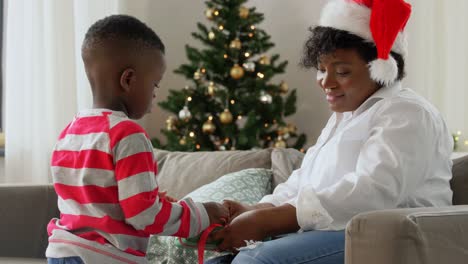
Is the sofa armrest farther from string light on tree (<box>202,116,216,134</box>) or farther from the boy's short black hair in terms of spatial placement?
string light on tree (<box>202,116,216,134</box>)

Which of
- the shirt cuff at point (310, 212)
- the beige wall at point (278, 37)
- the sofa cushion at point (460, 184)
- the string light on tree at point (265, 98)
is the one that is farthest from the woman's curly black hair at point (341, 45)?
the beige wall at point (278, 37)

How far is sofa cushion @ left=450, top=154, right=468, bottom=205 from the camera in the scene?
1838 mm

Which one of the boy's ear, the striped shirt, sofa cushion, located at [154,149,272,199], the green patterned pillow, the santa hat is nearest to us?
the striped shirt

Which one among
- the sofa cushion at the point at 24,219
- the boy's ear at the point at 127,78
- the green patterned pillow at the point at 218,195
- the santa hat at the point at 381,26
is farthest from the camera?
the sofa cushion at the point at 24,219

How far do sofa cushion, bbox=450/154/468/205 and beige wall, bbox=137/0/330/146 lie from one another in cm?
254

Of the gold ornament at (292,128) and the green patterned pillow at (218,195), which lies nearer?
the green patterned pillow at (218,195)

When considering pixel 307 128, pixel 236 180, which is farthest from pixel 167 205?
pixel 307 128

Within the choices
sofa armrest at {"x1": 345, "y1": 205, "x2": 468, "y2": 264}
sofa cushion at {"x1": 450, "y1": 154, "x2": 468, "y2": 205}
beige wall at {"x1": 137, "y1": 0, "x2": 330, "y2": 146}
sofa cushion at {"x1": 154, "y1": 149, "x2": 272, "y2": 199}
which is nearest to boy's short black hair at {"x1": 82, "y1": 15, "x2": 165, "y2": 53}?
sofa armrest at {"x1": 345, "y1": 205, "x2": 468, "y2": 264}

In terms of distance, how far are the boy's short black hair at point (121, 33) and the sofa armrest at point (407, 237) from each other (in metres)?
0.62

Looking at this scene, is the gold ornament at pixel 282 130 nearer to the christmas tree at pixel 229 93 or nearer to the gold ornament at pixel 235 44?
the christmas tree at pixel 229 93

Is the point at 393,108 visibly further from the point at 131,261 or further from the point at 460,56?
the point at 460,56

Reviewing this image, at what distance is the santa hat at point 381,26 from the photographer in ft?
5.89

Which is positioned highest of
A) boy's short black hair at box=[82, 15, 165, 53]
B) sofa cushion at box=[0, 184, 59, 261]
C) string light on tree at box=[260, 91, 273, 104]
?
boy's short black hair at box=[82, 15, 165, 53]

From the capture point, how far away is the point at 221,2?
4027mm
